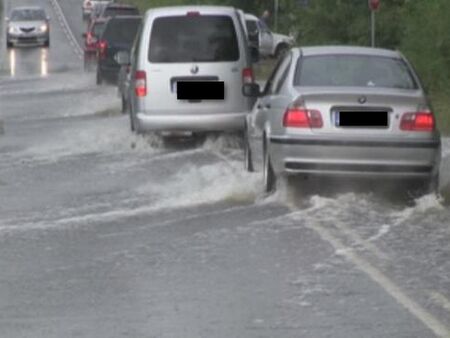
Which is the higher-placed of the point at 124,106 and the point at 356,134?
the point at 356,134

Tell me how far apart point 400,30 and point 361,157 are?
1964cm

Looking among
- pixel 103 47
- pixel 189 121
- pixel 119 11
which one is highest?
pixel 189 121

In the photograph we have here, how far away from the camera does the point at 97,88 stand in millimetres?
35531

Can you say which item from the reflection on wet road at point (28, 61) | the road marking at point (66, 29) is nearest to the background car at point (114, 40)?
the reflection on wet road at point (28, 61)

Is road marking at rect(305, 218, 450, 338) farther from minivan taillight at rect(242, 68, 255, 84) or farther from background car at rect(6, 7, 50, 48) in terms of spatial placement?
background car at rect(6, 7, 50, 48)

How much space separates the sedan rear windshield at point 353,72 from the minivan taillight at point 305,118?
65 cm

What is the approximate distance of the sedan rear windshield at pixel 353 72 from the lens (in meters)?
14.5

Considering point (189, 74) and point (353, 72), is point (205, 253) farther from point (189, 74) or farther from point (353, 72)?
point (189, 74)

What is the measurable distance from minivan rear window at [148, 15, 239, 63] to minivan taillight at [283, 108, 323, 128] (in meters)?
5.54

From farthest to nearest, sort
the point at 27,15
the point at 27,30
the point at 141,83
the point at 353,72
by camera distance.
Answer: the point at 27,15 < the point at 27,30 < the point at 141,83 < the point at 353,72

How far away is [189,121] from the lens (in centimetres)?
1920

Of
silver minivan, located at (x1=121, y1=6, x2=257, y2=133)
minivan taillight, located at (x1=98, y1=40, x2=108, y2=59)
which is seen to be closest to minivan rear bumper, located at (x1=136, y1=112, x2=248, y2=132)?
silver minivan, located at (x1=121, y1=6, x2=257, y2=133)

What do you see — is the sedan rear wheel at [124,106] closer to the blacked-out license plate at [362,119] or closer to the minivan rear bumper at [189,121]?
the minivan rear bumper at [189,121]

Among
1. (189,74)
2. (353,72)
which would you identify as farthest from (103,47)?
(353,72)
